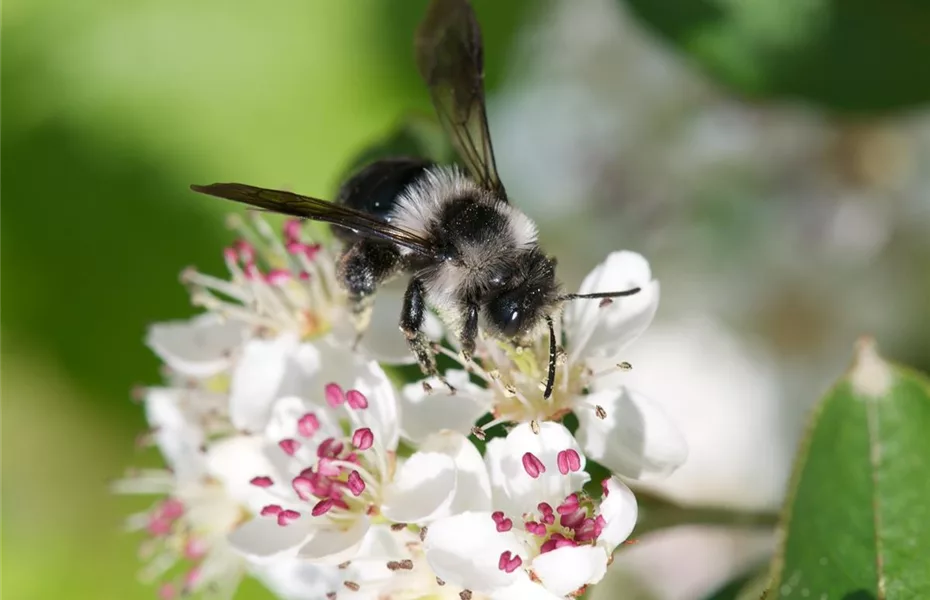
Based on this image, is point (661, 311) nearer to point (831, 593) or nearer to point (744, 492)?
point (744, 492)

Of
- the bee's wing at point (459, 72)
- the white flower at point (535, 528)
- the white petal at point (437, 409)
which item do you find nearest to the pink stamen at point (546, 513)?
the white flower at point (535, 528)

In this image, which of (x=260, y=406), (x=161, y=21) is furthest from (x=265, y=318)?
(x=161, y=21)

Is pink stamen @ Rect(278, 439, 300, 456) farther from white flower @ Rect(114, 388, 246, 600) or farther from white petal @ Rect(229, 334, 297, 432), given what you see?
white flower @ Rect(114, 388, 246, 600)

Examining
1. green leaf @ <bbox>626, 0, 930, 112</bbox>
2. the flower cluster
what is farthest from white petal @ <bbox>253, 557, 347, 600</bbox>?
green leaf @ <bbox>626, 0, 930, 112</bbox>

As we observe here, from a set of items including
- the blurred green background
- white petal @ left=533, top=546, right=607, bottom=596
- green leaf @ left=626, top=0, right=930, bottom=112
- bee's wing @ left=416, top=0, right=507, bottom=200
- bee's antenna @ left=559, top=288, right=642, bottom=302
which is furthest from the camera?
the blurred green background

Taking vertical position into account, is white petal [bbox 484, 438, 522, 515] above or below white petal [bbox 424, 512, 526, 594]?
above

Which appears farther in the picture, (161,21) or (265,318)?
(161,21)

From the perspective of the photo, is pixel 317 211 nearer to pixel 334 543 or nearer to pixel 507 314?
pixel 507 314
